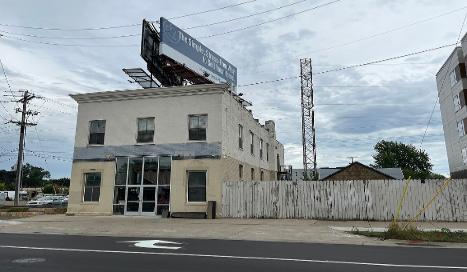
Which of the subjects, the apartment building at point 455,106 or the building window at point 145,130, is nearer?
the building window at point 145,130

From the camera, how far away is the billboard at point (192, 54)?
25797 mm

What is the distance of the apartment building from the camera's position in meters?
41.6

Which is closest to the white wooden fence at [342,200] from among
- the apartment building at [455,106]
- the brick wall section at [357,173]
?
the brick wall section at [357,173]

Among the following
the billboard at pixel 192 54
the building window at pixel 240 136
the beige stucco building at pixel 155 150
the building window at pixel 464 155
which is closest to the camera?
the beige stucco building at pixel 155 150

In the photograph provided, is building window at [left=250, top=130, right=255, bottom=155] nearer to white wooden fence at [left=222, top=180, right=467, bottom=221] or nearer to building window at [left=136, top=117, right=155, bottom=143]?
white wooden fence at [left=222, top=180, right=467, bottom=221]

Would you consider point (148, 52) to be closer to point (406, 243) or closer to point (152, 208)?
point (152, 208)

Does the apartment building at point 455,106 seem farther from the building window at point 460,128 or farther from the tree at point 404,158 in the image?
the tree at point 404,158

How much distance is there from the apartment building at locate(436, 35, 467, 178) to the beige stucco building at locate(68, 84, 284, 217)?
2934cm

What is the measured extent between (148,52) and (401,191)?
18.5 meters

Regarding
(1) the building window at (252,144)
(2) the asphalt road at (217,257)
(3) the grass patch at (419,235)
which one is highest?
(1) the building window at (252,144)

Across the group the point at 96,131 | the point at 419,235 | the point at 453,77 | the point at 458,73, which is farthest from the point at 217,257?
the point at 453,77

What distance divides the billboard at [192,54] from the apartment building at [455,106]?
25.7 m

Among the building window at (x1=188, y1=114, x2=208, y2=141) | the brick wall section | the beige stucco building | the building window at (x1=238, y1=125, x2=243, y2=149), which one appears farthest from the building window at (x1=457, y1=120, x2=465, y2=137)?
the building window at (x1=188, y1=114, x2=208, y2=141)

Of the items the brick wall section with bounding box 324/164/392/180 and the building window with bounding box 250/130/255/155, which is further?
the brick wall section with bounding box 324/164/392/180
